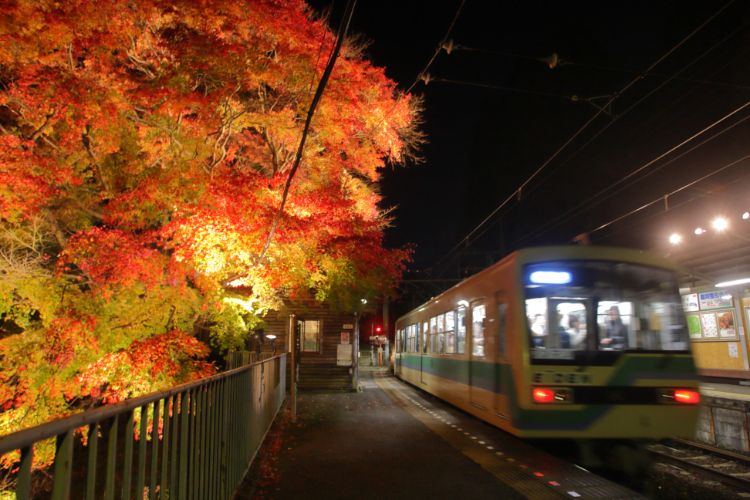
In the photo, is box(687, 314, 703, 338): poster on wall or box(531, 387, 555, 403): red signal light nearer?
box(531, 387, 555, 403): red signal light

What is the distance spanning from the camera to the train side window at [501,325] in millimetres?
7636

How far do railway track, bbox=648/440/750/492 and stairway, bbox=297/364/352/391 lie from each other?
41.8 ft

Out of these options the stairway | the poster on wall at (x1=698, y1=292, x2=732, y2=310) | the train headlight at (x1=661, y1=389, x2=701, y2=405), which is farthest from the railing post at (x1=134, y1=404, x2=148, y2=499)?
the poster on wall at (x1=698, y1=292, x2=732, y2=310)

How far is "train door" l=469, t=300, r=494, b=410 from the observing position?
27.6ft

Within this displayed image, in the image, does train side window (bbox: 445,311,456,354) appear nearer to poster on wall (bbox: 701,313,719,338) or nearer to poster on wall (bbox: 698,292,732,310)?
poster on wall (bbox: 698,292,732,310)

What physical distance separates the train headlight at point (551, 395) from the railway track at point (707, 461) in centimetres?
257

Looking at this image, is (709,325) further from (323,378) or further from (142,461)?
A: (142,461)

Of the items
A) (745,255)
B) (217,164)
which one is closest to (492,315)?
(217,164)

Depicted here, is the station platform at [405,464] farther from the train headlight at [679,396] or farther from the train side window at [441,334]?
the train side window at [441,334]

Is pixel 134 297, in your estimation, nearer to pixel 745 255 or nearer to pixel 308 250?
pixel 308 250

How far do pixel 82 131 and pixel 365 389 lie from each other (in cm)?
1431

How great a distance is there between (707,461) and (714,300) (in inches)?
508

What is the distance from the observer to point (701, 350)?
19922 millimetres

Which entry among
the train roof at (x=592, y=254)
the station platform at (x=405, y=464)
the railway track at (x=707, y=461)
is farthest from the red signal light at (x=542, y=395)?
the railway track at (x=707, y=461)
